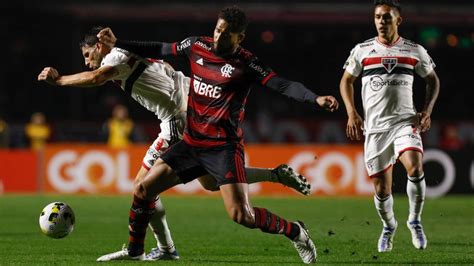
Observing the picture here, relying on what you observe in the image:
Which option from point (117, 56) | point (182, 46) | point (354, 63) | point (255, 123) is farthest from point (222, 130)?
point (255, 123)

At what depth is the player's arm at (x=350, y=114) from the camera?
9.37 metres

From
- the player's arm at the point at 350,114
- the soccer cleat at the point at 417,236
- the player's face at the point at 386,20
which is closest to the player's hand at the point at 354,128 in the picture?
the player's arm at the point at 350,114

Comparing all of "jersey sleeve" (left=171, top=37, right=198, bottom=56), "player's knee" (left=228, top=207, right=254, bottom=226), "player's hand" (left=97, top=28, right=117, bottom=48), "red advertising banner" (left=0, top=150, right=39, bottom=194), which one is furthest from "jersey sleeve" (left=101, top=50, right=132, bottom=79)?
"red advertising banner" (left=0, top=150, right=39, bottom=194)

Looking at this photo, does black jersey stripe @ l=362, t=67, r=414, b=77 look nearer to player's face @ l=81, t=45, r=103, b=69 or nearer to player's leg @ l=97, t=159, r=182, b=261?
player's leg @ l=97, t=159, r=182, b=261

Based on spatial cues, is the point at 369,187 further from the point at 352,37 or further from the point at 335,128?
the point at 352,37

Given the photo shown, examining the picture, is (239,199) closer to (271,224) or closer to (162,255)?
(271,224)

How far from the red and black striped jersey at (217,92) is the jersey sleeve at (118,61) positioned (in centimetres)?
72

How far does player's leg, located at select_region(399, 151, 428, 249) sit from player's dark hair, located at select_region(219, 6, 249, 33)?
2.58 meters

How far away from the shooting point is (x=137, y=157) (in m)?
21.7

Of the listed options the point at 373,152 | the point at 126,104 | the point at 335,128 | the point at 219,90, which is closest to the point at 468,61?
the point at 335,128

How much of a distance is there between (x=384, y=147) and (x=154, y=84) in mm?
2454

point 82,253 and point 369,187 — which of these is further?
point 369,187

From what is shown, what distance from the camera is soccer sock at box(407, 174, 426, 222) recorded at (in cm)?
1023

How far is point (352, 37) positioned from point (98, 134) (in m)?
9.09
